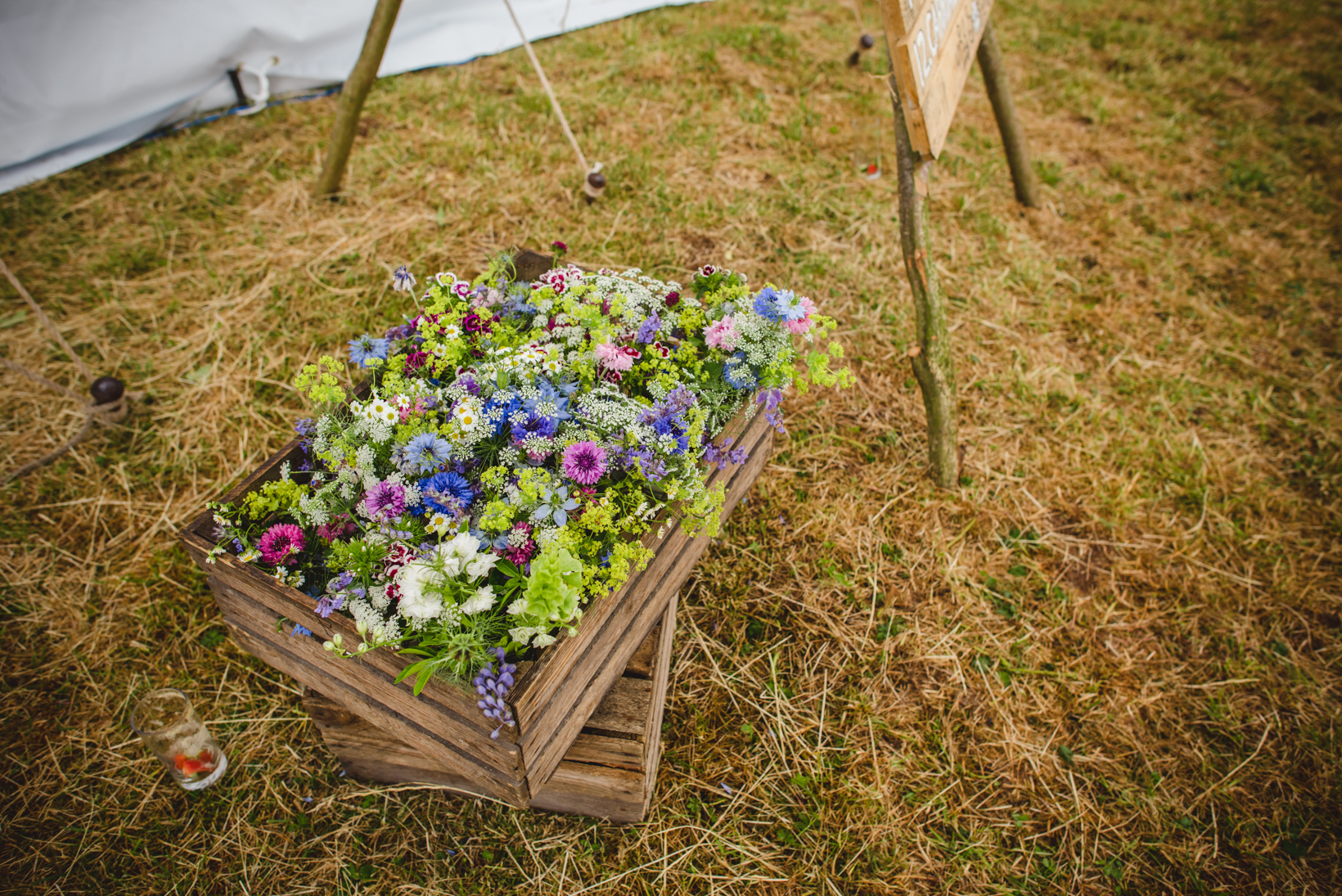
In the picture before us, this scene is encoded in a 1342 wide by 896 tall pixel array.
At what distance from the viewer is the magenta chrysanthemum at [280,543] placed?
1422 mm

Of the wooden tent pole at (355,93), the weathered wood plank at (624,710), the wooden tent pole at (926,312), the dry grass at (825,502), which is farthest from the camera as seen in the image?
the wooden tent pole at (355,93)

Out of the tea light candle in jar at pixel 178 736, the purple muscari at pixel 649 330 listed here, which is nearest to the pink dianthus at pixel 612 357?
the purple muscari at pixel 649 330

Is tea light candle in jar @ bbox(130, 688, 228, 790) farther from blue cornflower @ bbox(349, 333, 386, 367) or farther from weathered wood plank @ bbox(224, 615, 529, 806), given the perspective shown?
blue cornflower @ bbox(349, 333, 386, 367)

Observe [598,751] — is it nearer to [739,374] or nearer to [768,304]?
[739,374]

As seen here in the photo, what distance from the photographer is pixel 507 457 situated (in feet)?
4.97

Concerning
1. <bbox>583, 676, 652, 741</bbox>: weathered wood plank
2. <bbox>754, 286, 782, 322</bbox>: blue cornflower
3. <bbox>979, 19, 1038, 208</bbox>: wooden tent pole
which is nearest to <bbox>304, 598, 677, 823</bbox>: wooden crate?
<bbox>583, 676, 652, 741</bbox>: weathered wood plank

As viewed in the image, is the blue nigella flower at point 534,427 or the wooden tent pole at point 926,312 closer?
the blue nigella flower at point 534,427

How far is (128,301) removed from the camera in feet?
10.1

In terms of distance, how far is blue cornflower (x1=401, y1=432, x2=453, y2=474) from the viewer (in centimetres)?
143

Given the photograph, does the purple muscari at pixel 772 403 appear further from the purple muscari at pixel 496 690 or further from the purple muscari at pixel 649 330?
the purple muscari at pixel 496 690

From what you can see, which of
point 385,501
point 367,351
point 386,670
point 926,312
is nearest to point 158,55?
point 367,351

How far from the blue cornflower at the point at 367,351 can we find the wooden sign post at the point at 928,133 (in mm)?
1628

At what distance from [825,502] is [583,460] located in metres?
1.30

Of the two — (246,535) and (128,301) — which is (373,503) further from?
(128,301)
